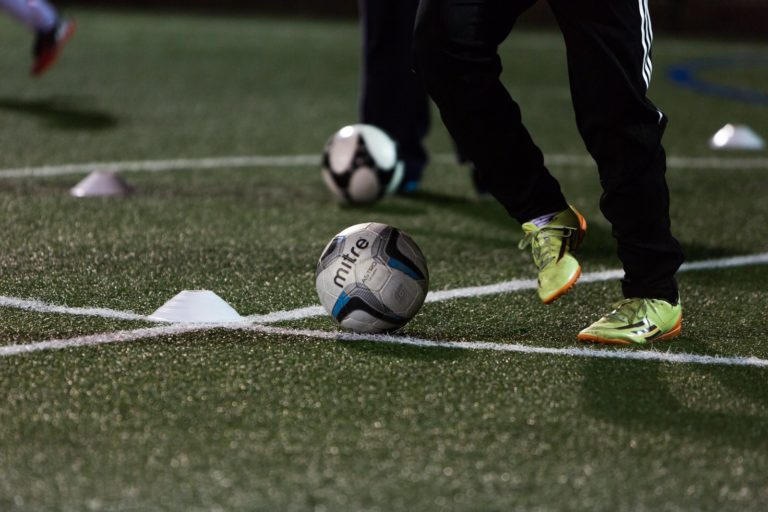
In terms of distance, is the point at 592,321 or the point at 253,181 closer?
the point at 592,321

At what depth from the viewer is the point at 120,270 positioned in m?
3.84

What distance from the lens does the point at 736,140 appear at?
22.1ft

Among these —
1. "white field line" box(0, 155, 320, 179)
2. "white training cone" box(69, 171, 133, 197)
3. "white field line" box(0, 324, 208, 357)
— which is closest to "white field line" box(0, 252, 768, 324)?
"white field line" box(0, 324, 208, 357)

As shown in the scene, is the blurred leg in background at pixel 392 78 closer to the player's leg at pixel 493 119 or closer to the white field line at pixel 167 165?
the white field line at pixel 167 165

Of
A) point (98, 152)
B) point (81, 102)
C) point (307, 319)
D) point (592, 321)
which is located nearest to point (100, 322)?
point (307, 319)

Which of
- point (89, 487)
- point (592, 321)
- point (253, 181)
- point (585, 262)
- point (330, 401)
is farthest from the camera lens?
point (253, 181)

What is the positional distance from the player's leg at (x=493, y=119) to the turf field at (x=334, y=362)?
0.75 ft

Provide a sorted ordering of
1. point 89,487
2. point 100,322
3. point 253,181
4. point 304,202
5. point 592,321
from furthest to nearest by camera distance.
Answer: point 253,181, point 304,202, point 592,321, point 100,322, point 89,487

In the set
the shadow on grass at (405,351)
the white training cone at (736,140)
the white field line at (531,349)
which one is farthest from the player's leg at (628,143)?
the white training cone at (736,140)

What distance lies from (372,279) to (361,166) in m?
1.85

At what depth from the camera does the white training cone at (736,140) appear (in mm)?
6719

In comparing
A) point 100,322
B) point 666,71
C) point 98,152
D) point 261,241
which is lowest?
point 666,71

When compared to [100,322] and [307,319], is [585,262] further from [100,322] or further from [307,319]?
[100,322]

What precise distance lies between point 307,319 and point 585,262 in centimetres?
127
